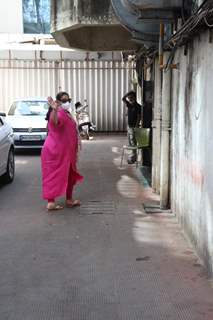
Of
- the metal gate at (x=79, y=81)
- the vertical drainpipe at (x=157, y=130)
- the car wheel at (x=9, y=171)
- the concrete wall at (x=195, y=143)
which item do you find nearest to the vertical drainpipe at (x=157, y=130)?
the vertical drainpipe at (x=157, y=130)

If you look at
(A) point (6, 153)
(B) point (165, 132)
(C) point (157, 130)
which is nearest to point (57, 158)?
(B) point (165, 132)

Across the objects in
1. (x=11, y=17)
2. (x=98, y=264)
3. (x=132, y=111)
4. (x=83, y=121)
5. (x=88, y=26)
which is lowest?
(x=98, y=264)

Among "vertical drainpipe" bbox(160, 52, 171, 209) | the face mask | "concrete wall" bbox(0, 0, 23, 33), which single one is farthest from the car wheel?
"concrete wall" bbox(0, 0, 23, 33)

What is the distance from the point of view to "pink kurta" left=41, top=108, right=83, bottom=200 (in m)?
7.94

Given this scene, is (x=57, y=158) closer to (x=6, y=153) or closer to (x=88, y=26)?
(x=6, y=153)

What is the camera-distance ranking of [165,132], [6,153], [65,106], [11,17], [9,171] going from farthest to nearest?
A: [11,17]
[9,171]
[6,153]
[65,106]
[165,132]

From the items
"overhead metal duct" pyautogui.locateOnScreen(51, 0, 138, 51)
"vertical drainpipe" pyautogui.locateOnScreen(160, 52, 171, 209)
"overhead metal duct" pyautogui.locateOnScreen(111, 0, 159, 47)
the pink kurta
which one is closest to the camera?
"vertical drainpipe" pyautogui.locateOnScreen(160, 52, 171, 209)

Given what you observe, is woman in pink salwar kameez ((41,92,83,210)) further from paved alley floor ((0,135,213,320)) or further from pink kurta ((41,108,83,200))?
paved alley floor ((0,135,213,320))

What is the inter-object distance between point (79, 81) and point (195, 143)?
14.6 metres

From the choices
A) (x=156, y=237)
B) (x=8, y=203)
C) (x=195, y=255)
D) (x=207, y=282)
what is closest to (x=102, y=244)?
(x=156, y=237)

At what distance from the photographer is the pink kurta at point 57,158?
794cm

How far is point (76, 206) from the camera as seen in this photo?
8.33 m

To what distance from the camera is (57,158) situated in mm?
7969

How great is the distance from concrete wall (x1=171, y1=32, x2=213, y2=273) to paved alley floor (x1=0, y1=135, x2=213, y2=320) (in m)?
0.33
